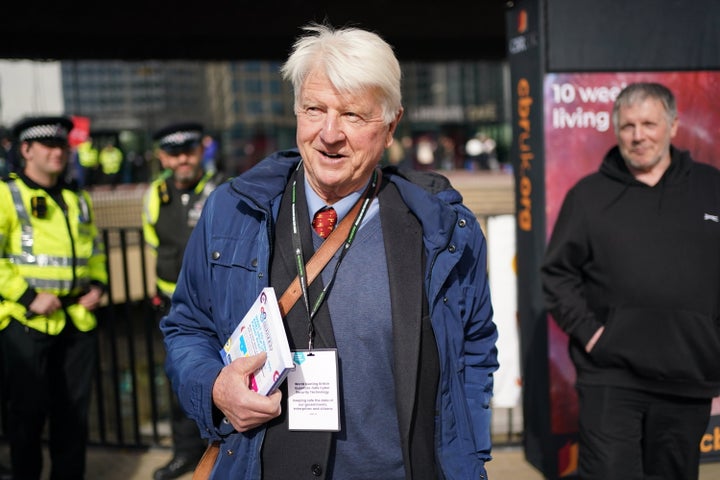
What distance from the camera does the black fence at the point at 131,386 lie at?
5059mm

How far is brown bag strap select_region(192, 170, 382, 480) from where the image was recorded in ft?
5.97

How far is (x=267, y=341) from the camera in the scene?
1.71 meters

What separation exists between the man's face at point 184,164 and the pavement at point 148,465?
1794 millimetres

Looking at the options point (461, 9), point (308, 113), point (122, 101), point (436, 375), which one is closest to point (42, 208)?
point (308, 113)

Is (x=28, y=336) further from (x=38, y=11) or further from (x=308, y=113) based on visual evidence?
(x=38, y=11)

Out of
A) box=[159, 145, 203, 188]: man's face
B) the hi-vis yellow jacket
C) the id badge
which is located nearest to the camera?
the id badge

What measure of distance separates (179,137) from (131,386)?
2.05m

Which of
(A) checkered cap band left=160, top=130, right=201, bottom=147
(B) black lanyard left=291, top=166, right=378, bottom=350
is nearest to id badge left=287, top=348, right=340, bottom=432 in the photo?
(B) black lanyard left=291, top=166, right=378, bottom=350

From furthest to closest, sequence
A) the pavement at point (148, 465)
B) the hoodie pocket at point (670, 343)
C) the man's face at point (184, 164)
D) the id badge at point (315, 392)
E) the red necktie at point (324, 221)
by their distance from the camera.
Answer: the man's face at point (184, 164) < the pavement at point (148, 465) < the hoodie pocket at point (670, 343) < the red necktie at point (324, 221) < the id badge at point (315, 392)

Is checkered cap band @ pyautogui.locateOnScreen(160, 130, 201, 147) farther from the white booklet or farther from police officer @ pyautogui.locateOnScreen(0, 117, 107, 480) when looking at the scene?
the white booklet

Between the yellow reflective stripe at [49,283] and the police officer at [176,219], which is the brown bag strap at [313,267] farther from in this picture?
the police officer at [176,219]

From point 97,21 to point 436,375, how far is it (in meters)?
6.54

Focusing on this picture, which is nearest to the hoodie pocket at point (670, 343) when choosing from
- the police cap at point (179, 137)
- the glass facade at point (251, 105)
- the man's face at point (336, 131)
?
the man's face at point (336, 131)

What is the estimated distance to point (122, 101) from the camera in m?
99.8
